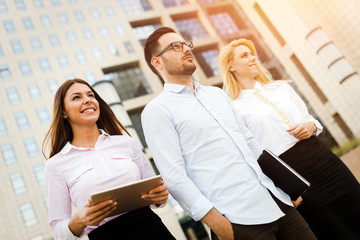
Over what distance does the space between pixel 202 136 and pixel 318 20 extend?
9.38 m

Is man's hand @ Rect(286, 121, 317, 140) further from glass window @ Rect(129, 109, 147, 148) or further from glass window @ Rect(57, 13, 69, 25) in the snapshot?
glass window @ Rect(57, 13, 69, 25)

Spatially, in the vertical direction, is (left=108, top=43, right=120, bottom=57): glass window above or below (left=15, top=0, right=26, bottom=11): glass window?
below

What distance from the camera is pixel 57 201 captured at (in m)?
1.84

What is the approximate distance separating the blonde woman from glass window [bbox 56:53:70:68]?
2599 centimetres

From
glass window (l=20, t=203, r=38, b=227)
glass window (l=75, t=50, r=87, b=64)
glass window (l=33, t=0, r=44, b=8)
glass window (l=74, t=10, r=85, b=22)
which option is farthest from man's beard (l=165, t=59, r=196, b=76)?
glass window (l=33, t=0, r=44, b=8)

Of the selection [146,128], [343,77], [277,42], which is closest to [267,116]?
A: [146,128]

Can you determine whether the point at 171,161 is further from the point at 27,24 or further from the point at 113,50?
the point at 27,24

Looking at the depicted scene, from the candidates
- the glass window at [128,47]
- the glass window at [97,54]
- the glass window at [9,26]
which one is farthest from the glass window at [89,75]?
the glass window at [9,26]

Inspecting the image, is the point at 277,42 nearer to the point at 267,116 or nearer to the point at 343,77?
the point at 343,77

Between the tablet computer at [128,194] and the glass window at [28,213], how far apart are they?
26.8 meters

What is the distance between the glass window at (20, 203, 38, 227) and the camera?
79.0 ft

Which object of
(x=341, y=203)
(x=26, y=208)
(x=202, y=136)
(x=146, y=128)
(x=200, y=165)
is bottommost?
(x=341, y=203)

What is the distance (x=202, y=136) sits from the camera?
194 cm

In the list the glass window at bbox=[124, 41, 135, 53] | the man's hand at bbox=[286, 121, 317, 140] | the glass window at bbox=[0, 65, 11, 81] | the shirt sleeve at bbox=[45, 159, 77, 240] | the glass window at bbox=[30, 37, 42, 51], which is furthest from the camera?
the glass window at bbox=[30, 37, 42, 51]
